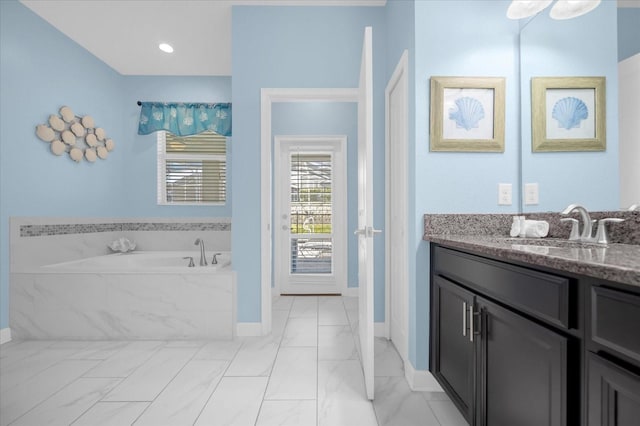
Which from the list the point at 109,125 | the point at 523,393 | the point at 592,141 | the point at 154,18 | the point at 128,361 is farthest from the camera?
the point at 109,125

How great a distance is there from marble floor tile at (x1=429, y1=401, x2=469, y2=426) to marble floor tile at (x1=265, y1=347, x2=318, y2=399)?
645mm

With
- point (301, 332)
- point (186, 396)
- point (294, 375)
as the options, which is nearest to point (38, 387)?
point (186, 396)

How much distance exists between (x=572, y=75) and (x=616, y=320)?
4.35 ft

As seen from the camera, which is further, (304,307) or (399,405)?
(304,307)

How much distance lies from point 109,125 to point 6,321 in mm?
2317

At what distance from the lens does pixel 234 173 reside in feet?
9.10

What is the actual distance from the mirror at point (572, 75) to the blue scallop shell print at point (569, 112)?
0.12m

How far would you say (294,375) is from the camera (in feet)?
6.71

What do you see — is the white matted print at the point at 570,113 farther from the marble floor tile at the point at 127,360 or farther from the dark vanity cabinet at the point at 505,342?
the marble floor tile at the point at 127,360

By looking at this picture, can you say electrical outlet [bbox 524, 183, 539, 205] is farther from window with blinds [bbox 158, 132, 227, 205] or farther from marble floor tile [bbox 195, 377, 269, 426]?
window with blinds [bbox 158, 132, 227, 205]

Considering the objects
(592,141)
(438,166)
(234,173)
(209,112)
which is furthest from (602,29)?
(209,112)

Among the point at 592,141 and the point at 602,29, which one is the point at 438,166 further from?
the point at 602,29

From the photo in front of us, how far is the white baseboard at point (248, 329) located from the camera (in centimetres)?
272

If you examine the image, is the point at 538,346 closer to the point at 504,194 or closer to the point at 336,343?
the point at 504,194
